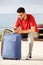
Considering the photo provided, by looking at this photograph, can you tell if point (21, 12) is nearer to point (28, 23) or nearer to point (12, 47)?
point (28, 23)

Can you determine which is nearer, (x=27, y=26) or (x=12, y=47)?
(x=12, y=47)

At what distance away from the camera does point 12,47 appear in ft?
13.9

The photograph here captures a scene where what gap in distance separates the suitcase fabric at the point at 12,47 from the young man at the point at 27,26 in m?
0.24

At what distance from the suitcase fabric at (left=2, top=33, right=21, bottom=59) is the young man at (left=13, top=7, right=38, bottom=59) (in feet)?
0.80

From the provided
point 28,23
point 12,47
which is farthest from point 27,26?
point 12,47

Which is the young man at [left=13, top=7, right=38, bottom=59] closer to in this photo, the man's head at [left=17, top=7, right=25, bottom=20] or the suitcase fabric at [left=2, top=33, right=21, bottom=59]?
the man's head at [left=17, top=7, right=25, bottom=20]

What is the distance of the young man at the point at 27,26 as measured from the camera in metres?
4.37

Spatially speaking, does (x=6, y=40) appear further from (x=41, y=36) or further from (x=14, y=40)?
(x=41, y=36)

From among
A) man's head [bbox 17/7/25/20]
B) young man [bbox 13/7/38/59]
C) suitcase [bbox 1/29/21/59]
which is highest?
man's head [bbox 17/7/25/20]

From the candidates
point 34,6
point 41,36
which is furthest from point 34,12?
point 41,36

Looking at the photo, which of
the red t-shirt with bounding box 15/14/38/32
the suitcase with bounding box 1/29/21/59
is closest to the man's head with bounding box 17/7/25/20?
the red t-shirt with bounding box 15/14/38/32

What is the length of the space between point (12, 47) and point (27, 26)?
0.57 m

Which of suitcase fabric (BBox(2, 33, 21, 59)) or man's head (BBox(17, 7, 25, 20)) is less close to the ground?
man's head (BBox(17, 7, 25, 20))

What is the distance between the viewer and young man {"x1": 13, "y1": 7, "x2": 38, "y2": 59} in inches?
172
